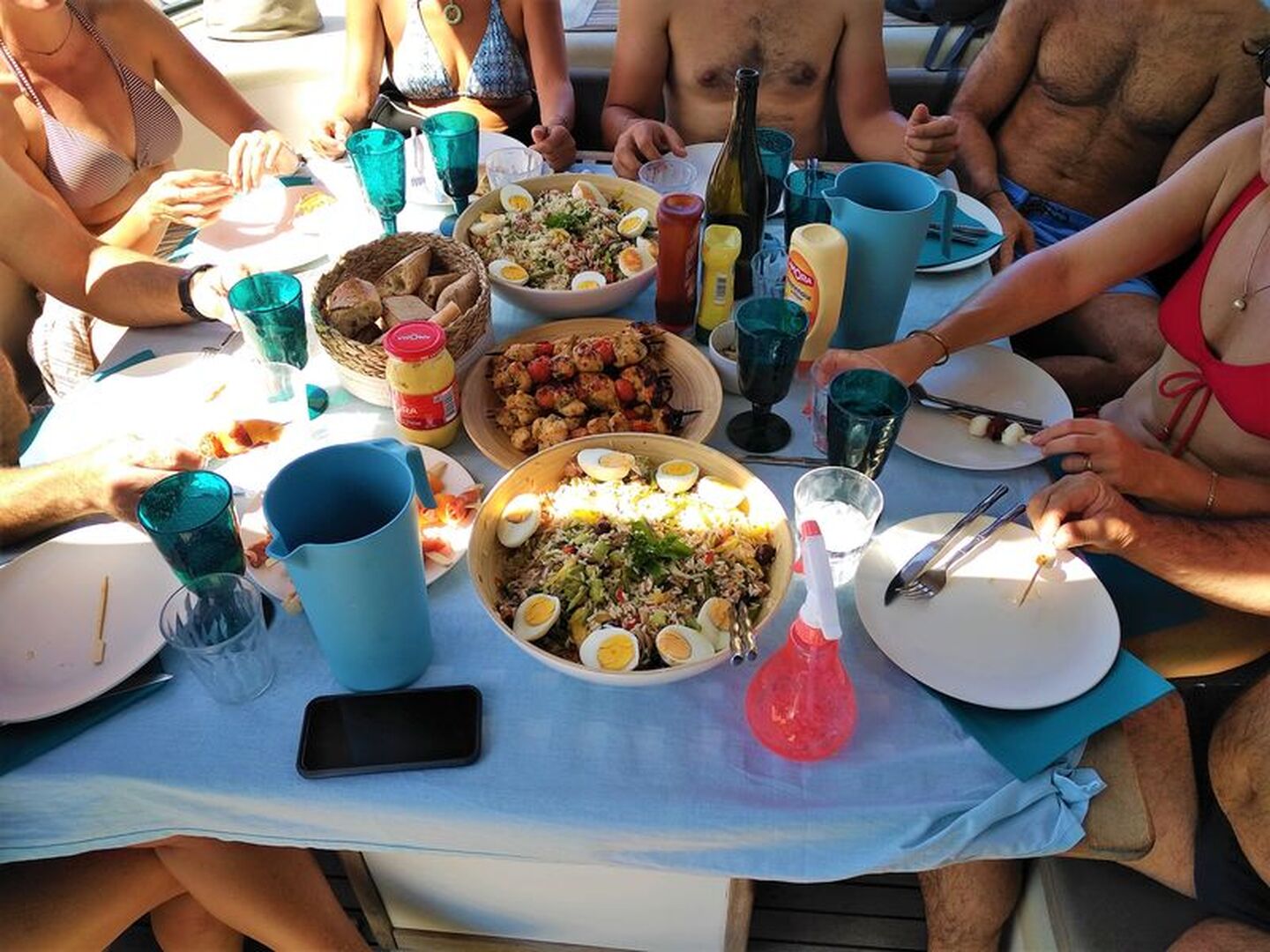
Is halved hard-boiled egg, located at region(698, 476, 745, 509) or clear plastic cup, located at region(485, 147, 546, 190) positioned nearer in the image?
halved hard-boiled egg, located at region(698, 476, 745, 509)

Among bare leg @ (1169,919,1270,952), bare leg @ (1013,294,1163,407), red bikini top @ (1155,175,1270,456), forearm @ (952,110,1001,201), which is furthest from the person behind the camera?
forearm @ (952,110,1001,201)

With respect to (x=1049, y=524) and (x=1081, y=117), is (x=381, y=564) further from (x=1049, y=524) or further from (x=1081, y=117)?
(x=1081, y=117)

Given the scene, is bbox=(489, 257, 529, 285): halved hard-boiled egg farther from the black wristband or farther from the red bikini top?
the red bikini top

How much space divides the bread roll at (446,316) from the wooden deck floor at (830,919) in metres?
1.25

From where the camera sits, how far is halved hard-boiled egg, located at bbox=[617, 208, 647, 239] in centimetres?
174

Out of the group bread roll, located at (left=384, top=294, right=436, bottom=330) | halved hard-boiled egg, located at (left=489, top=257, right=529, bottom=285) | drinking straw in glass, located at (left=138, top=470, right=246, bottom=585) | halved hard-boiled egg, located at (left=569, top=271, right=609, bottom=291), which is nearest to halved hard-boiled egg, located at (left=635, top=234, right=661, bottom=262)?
halved hard-boiled egg, located at (left=569, top=271, right=609, bottom=291)

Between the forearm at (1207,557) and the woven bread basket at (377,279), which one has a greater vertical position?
the woven bread basket at (377,279)

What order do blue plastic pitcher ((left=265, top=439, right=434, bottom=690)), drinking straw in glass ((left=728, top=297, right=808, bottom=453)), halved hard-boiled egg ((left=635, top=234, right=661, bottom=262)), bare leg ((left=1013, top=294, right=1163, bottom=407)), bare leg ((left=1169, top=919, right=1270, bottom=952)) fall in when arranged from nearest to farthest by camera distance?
blue plastic pitcher ((left=265, top=439, right=434, bottom=690)), bare leg ((left=1169, top=919, right=1270, bottom=952)), drinking straw in glass ((left=728, top=297, right=808, bottom=453)), halved hard-boiled egg ((left=635, top=234, right=661, bottom=262)), bare leg ((left=1013, top=294, right=1163, bottom=407))

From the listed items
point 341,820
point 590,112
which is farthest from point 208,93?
point 341,820

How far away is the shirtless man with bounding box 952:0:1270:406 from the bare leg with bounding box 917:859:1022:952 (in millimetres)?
1272

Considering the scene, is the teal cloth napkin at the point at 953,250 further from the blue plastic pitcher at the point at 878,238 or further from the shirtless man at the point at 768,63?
the shirtless man at the point at 768,63

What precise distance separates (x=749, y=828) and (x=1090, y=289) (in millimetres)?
1351

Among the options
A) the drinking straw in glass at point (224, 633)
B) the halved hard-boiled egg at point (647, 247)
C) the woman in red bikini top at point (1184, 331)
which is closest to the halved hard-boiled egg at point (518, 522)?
the drinking straw in glass at point (224, 633)

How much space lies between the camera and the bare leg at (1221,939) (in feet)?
3.73
